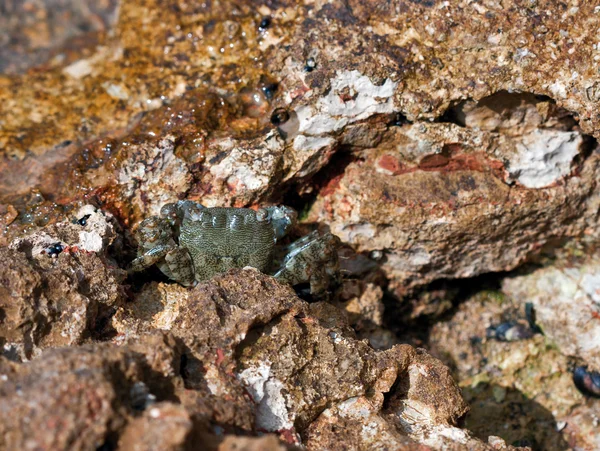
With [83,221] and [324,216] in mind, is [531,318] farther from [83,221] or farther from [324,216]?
[83,221]

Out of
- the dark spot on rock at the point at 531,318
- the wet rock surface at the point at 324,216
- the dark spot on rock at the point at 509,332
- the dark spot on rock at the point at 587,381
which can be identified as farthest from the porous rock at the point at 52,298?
the dark spot on rock at the point at 587,381

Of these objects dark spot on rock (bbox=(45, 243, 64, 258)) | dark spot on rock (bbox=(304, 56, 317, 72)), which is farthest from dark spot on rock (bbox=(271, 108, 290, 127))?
dark spot on rock (bbox=(45, 243, 64, 258))

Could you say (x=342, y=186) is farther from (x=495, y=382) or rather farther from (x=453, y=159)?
(x=495, y=382)

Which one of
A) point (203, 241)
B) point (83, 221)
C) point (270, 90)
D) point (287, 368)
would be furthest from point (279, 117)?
point (287, 368)

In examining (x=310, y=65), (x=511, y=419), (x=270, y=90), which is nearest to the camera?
(x=310, y=65)

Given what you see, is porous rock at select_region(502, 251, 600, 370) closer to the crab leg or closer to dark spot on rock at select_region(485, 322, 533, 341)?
dark spot on rock at select_region(485, 322, 533, 341)

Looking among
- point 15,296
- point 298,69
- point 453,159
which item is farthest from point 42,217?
point 453,159
